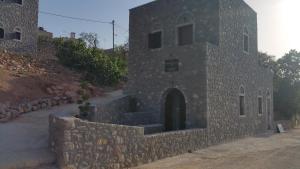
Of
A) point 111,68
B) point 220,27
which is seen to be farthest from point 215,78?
point 111,68

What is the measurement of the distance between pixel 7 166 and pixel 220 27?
1143 centimetres

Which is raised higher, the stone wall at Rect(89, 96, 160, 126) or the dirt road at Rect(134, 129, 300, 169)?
the stone wall at Rect(89, 96, 160, 126)

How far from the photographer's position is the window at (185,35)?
1576 centimetres

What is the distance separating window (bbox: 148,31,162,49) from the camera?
16734 mm

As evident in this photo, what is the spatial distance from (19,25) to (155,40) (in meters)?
15.0

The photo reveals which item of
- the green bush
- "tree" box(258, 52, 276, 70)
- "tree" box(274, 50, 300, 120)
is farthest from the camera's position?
"tree" box(258, 52, 276, 70)

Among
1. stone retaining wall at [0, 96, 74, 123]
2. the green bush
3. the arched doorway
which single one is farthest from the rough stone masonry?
the green bush

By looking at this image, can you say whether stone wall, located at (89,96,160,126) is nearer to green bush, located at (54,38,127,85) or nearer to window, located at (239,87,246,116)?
window, located at (239,87,246,116)

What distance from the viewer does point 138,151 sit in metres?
9.73

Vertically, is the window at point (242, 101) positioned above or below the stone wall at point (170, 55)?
below

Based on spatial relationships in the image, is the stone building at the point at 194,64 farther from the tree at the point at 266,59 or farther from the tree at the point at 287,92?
the tree at the point at 266,59

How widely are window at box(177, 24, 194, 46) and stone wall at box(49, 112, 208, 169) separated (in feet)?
20.0

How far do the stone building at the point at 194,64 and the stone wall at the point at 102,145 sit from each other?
3.84m

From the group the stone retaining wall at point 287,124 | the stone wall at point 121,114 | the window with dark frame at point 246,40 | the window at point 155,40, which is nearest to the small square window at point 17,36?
the window at point 155,40
